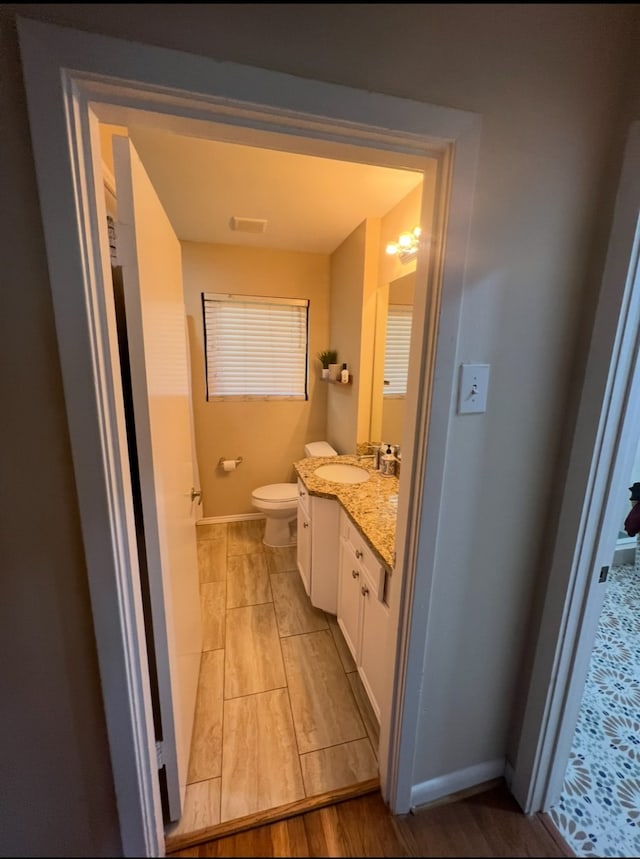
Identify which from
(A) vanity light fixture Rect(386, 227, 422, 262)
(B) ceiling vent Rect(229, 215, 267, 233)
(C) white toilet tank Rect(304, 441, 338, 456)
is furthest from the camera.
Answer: (C) white toilet tank Rect(304, 441, 338, 456)

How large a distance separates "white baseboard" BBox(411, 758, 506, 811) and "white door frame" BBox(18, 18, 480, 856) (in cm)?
70

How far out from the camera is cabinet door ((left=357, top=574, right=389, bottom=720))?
1230 mm

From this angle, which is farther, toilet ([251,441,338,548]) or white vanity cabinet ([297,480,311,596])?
toilet ([251,441,338,548])

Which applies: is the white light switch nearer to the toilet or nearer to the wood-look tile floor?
the wood-look tile floor

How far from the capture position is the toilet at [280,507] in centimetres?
253

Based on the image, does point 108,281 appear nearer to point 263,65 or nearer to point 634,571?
point 263,65

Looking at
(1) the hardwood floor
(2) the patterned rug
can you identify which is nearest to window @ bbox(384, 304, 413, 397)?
(2) the patterned rug

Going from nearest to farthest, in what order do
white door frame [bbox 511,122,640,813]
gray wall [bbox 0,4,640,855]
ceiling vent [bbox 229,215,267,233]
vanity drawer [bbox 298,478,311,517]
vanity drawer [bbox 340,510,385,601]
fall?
gray wall [bbox 0,4,640,855] → white door frame [bbox 511,122,640,813] → vanity drawer [bbox 340,510,385,601] → vanity drawer [bbox 298,478,311,517] → ceiling vent [bbox 229,215,267,233]

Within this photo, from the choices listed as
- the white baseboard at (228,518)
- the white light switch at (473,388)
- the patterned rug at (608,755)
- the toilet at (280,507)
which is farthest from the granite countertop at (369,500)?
the white baseboard at (228,518)

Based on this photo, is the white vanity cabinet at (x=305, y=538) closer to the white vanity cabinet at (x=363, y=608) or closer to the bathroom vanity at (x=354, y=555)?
the bathroom vanity at (x=354, y=555)

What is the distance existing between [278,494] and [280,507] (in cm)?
14

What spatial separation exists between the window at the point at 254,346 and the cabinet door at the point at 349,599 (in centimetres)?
166

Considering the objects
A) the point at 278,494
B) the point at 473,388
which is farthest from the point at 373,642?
the point at 278,494

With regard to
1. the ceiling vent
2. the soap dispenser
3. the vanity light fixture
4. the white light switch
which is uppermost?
the ceiling vent
